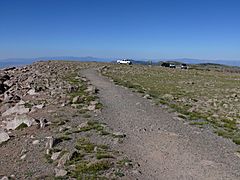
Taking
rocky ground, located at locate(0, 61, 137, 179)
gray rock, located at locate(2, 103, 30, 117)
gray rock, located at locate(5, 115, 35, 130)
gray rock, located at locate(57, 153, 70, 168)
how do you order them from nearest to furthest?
rocky ground, located at locate(0, 61, 137, 179) < gray rock, located at locate(57, 153, 70, 168) < gray rock, located at locate(5, 115, 35, 130) < gray rock, located at locate(2, 103, 30, 117)

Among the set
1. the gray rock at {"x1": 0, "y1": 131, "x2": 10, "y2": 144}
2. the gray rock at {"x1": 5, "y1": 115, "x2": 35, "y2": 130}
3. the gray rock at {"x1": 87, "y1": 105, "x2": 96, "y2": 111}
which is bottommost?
the gray rock at {"x1": 0, "y1": 131, "x2": 10, "y2": 144}

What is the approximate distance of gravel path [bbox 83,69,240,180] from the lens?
1239 cm

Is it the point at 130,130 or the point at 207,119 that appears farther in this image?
the point at 207,119

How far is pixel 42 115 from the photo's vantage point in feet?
71.7

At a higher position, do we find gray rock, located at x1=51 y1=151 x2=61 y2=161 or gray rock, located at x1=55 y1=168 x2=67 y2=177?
gray rock, located at x1=55 y1=168 x2=67 y2=177

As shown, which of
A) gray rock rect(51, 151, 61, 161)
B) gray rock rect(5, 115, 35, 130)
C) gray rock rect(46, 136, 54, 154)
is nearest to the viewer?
gray rock rect(51, 151, 61, 161)

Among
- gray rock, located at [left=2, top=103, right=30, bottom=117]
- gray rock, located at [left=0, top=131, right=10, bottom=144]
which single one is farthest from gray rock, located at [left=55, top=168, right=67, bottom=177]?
gray rock, located at [left=2, top=103, right=30, bottom=117]

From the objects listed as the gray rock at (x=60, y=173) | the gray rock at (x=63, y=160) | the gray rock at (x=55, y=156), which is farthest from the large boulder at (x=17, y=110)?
the gray rock at (x=60, y=173)

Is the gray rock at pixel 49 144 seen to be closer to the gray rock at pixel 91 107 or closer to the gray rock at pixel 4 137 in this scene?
the gray rock at pixel 4 137

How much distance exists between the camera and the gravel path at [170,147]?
40.7ft

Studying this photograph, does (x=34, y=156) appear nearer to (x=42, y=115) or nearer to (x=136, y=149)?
(x=136, y=149)

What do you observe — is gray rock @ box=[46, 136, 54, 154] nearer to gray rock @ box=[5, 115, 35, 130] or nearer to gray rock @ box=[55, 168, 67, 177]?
gray rock @ box=[55, 168, 67, 177]

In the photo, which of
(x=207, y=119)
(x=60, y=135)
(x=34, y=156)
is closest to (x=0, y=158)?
(x=34, y=156)

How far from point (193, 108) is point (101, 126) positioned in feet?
30.6
